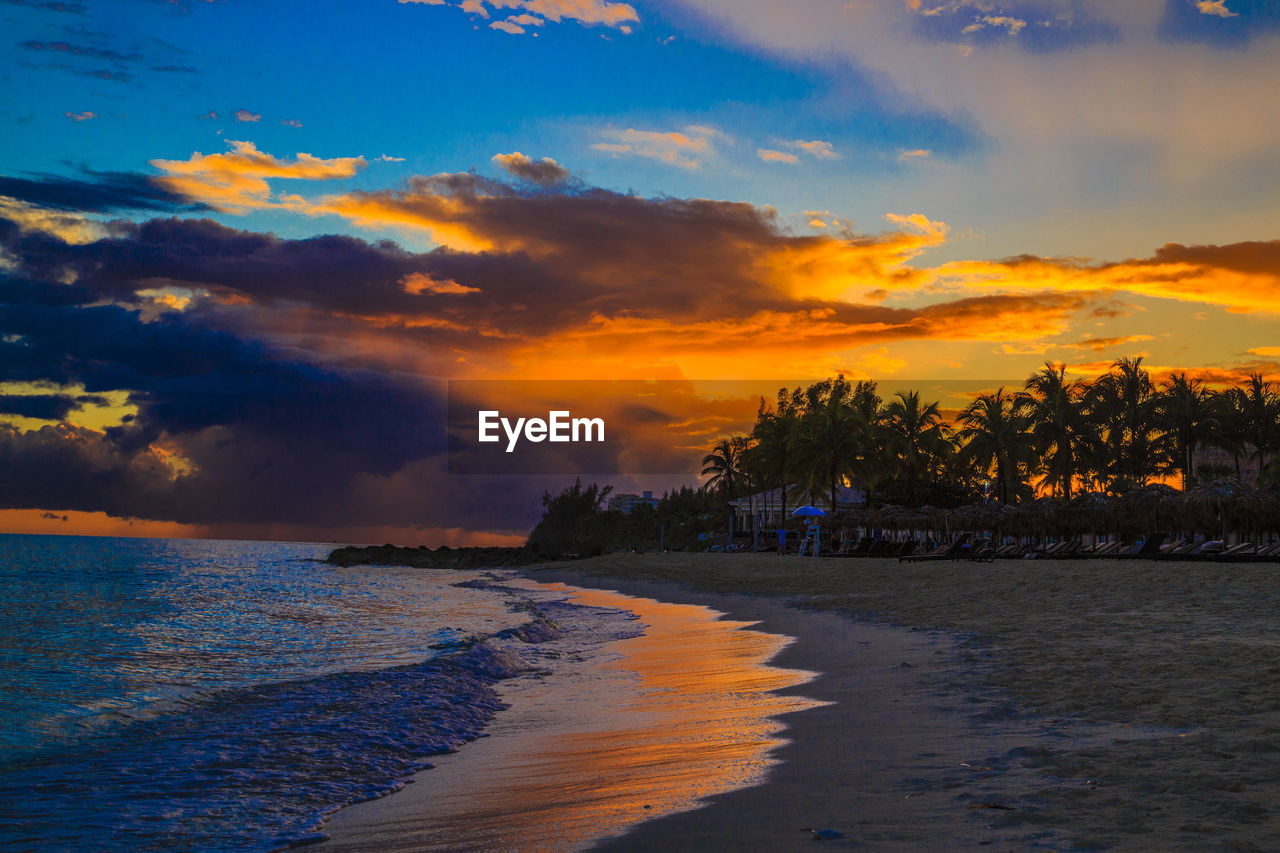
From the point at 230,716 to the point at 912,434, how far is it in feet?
194

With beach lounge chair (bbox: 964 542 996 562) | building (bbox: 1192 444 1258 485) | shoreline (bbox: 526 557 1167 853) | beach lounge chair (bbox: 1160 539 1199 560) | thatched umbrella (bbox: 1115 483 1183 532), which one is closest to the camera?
shoreline (bbox: 526 557 1167 853)

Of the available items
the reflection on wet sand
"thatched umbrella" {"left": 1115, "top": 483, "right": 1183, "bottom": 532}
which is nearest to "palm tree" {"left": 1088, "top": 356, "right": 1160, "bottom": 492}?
"thatched umbrella" {"left": 1115, "top": 483, "right": 1183, "bottom": 532}

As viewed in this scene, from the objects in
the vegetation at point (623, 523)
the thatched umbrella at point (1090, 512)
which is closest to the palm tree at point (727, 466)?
the vegetation at point (623, 523)

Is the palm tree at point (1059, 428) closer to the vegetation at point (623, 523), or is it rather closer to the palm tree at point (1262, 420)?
the palm tree at point (1262, 420)

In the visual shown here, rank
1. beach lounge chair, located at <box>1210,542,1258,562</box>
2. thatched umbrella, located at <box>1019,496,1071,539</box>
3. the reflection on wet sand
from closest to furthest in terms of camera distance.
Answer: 1. the reflection on wet sand
2. beach lounge chair, located at <box>1210,542,1258,562</box>
3. thatched umbrella, located at <box>1019,496,1071,539</box>

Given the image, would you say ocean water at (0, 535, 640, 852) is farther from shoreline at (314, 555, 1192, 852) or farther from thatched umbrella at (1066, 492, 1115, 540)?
thatched umbrella at (1066, 492, 1115, 540)

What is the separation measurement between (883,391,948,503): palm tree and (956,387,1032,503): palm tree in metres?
2.73

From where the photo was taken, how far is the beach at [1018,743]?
4.19 m

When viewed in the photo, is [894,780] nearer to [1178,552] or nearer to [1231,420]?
[1178,552]

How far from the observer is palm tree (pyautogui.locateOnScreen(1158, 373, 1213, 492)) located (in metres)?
55.6

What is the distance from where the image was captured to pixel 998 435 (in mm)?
57719

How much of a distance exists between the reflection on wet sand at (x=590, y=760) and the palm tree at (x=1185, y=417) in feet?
178

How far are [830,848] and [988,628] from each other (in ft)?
35.4

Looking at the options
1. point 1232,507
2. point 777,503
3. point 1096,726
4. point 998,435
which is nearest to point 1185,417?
point 998,435
